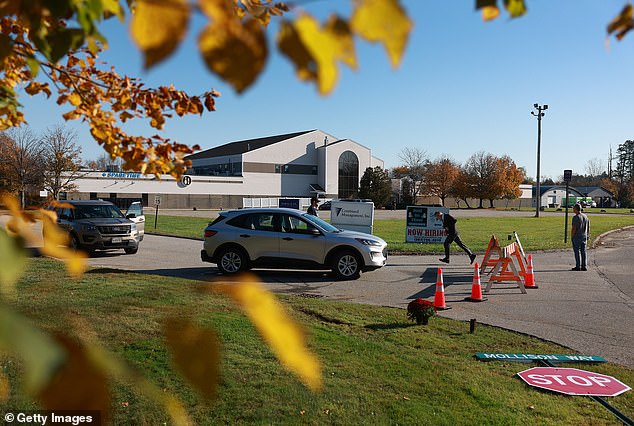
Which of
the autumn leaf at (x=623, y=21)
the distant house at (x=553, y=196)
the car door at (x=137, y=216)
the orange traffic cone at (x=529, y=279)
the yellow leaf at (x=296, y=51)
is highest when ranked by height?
the distant house at (x=553, y=196)

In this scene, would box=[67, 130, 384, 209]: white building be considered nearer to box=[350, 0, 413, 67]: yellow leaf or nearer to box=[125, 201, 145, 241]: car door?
box=[125, 201, 145, 241]: car door

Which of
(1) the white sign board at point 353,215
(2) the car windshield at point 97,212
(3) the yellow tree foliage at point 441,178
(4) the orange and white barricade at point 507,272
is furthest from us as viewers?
(3) the yellow tree foliage at point 441,178

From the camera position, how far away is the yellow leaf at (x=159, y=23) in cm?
72

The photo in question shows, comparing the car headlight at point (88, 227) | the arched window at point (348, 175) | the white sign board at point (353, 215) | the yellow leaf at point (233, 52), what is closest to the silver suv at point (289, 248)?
the car headlight at point (88, 227)

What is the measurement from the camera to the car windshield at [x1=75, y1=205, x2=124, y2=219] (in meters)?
17.2

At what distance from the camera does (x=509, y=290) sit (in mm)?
11961

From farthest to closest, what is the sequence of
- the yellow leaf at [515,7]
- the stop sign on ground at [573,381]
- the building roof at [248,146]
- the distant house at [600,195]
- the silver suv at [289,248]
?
the distant house at [600,195] → the building roof at [248,146] → the silver suv at [289,248] → the stop sign on ground at [573,381] → the yellow leaf at [515,7]

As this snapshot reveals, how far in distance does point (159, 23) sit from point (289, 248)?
1263cm

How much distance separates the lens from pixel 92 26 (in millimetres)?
1104

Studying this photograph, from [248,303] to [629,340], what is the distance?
8330 millimetres

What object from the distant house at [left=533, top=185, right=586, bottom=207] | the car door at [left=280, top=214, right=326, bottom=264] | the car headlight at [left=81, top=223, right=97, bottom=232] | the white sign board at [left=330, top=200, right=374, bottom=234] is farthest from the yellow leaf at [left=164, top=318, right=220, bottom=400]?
the distant house at [left=533, top=185, right=586, bottom=207]

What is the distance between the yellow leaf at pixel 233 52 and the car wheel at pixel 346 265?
40.8 feet

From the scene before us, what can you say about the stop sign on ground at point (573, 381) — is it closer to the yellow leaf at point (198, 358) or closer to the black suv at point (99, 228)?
the yellow leaf at point (198, 358)

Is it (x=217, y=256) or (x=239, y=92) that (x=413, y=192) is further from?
(x=239, y=92)
